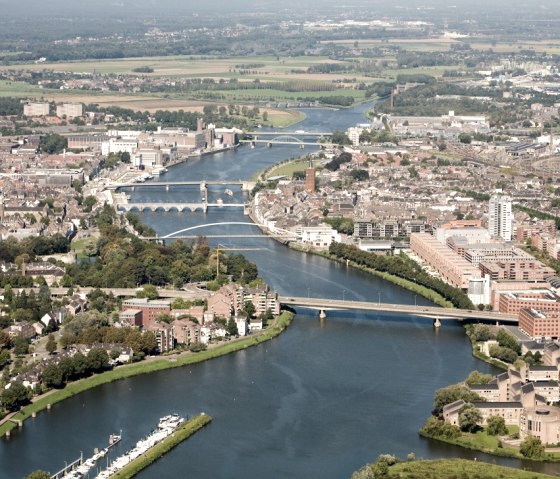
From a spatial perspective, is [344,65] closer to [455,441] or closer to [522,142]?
[522,142]

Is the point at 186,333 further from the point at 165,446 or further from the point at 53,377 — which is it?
the point at 165,446

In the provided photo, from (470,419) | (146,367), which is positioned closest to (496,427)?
(470,419)

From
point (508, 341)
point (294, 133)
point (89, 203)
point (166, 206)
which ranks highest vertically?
point (508, 341)

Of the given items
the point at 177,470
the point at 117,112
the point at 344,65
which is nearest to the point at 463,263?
the point at 177,470

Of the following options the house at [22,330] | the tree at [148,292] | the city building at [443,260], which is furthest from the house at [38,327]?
the city building at [443,260]

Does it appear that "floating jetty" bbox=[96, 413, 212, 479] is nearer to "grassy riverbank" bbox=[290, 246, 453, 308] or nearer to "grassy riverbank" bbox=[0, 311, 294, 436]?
"grassy riverbank" bbox=[0, 311, 294, 436]

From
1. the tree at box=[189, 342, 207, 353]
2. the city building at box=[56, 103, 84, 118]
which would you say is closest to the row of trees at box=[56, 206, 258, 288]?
the tree at box=[189, 342, 207, 353]
